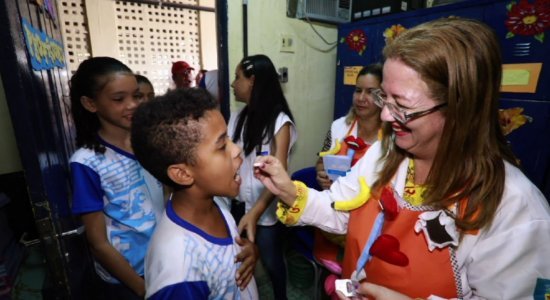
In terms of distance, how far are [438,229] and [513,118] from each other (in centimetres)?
161

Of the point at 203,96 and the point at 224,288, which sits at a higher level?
the point at 203,96

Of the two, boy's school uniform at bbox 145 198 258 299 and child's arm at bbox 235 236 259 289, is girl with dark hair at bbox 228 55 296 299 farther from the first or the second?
boy's school uniform at bbox 145 198 258 299

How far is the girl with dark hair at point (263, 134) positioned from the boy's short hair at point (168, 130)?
96 centimetres

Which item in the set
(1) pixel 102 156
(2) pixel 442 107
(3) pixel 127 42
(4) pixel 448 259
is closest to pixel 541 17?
(2) pixel 442 107

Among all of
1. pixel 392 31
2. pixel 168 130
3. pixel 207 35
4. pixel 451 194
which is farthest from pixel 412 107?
pixel 207 35

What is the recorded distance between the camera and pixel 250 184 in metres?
2.06

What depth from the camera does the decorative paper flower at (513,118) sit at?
1897 millimetres

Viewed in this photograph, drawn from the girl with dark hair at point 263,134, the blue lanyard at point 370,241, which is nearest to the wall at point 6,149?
the girl with dark hair at point 263,134

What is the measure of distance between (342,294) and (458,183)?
59cm

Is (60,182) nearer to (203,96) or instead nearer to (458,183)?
(203,96)

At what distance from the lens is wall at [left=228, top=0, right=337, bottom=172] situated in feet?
8.24

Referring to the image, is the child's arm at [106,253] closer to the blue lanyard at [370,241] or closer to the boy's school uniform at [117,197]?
the boy's school uniform at [117,197]

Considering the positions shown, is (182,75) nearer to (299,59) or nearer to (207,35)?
(207,35)

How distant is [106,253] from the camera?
49.8 inches
